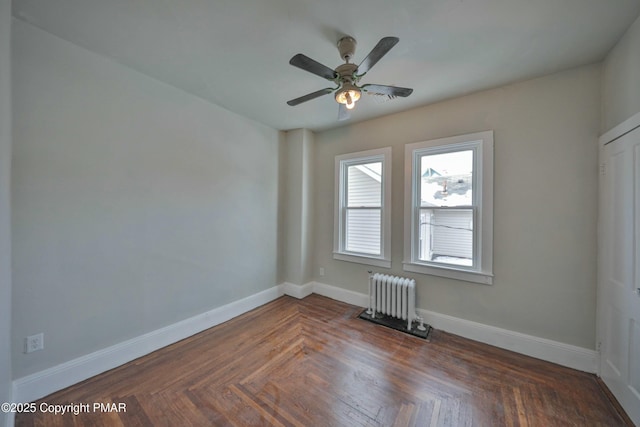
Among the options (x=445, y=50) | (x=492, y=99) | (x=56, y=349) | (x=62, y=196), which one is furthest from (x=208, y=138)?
(x=492, y=99)

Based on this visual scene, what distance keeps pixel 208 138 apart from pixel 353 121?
6.64 feet

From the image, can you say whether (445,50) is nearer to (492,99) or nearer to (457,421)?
(492,99)

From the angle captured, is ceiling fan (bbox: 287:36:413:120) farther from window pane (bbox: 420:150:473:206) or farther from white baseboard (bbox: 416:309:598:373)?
white baseboard (bbox: 416:309:598:373)

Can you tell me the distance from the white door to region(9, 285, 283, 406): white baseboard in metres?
3.65

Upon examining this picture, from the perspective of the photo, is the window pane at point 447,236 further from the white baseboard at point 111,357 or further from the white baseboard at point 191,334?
the white baseboard at point 111,357

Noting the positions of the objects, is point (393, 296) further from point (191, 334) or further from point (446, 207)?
point (191, 334)

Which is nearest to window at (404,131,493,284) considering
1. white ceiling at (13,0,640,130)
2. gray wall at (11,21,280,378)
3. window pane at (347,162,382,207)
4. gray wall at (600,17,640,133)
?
window pane at (347,162,382,207)

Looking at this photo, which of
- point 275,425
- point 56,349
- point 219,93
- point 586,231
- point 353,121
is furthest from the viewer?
point 353,121

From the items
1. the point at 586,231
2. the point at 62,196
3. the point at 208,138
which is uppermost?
the point at 208,138

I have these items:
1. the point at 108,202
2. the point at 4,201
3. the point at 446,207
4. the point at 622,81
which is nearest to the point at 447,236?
the point at 446,207

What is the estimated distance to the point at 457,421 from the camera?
161 centimetres

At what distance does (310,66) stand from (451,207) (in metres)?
2.23

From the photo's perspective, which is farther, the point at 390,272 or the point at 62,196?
the point at 390,272

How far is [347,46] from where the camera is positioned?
1.81 metres
